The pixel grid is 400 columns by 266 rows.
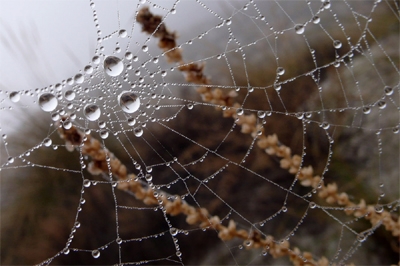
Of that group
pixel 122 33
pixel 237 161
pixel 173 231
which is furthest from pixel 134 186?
pixel 237 161

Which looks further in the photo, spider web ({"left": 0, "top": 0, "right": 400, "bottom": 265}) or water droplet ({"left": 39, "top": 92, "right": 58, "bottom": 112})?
Result: spider web ({"left": 0, "top": 0, "right": 400, "bottom": 265})

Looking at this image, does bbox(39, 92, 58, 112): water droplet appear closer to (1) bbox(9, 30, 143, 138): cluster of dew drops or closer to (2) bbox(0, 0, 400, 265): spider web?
(1) bbox(9, 30, 143, 138): cluster of dew drops

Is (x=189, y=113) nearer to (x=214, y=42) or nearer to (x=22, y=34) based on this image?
(x=214, y=42)

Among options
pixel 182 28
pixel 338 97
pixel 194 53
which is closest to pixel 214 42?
pixel 194 53

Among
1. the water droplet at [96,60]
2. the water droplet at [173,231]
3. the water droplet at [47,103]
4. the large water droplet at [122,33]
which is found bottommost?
the water droplet at [173,231]

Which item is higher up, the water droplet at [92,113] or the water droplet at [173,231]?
the water droplet at [92,113]

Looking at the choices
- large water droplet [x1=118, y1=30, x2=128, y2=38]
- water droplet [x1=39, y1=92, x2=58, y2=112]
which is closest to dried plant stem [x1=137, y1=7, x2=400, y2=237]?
large water droplet [x1=118, y1=30, x2=128, y2=38]

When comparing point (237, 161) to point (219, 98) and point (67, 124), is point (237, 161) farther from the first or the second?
point (67, 124)

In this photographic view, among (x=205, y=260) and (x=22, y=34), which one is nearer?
(x=22, y=34)

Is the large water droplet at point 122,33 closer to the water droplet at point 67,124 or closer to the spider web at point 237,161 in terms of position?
the water droplet at point 67,124

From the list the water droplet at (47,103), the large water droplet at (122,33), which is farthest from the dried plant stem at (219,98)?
the water droplet at (47,103)

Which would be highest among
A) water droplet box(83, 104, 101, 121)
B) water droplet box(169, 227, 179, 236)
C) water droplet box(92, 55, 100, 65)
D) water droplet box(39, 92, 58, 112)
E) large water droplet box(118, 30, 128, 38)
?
large water droplet box(118, 30, 128, 38)
